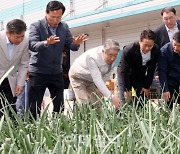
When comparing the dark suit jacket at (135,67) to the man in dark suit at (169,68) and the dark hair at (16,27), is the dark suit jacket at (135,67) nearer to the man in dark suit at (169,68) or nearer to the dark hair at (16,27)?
the man in dark suit at (169,68)

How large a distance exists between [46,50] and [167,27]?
1.21 meters

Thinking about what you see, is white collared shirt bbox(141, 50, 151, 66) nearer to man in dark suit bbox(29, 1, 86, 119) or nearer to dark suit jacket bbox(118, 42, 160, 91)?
dark suit jacket bbox(118, 42, 160, 91)

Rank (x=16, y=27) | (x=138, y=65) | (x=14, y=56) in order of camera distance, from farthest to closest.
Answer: (x=138, y=65), (x=14, y=56), (x=16, y=27)

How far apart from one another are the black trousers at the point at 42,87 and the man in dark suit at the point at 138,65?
571 millimetres

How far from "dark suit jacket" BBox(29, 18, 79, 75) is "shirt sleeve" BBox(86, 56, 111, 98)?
0.75ft

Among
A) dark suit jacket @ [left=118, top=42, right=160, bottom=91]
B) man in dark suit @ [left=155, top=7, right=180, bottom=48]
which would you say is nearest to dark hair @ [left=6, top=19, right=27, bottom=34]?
dark suit jacket @ [left=118, top=42, right=160, bottom=91]

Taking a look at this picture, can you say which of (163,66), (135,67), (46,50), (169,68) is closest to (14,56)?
(46,50)

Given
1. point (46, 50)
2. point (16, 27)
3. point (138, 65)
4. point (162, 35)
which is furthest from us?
point (162, 35)

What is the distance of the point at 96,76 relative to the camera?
3.37 meters

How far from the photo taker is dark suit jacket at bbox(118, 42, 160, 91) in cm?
359

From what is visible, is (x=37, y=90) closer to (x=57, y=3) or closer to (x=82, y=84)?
(x=82, y=84)

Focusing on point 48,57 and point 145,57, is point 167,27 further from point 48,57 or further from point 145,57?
point 48,57

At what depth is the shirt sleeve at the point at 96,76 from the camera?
3.31m

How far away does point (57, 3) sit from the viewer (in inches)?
134
